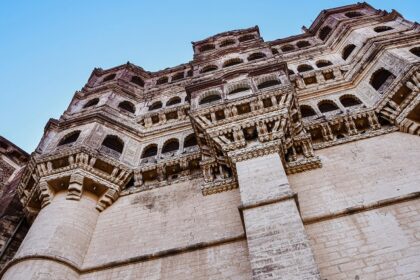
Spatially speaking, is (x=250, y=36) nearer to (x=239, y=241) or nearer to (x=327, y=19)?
(x=327, y=19)

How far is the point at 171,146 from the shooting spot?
14344 mm

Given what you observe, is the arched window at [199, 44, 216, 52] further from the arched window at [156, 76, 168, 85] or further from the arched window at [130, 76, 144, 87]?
the arched window at [130, 76, 144, 87]

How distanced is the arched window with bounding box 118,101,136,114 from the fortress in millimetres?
57

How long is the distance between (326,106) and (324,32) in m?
8.40

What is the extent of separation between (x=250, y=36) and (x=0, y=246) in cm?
1804

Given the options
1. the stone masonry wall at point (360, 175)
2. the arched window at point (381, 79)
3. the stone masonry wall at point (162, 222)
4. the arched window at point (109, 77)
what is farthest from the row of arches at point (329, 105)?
the arched window at point (109, 77)

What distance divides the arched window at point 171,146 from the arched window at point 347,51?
28.7 feet


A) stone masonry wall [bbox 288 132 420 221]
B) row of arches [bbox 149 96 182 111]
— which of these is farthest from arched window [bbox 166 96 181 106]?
stone masonry wall [bbox 288 132 420 221]

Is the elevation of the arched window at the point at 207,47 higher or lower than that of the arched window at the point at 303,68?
higher

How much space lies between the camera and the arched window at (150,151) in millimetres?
13992

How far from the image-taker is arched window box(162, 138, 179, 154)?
14082 mm

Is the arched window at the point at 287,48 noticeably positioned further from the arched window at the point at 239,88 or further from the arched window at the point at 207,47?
the arched window at the point at 239,88

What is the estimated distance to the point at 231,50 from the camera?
2048cm

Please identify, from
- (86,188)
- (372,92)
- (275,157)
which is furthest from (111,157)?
(372,92)
